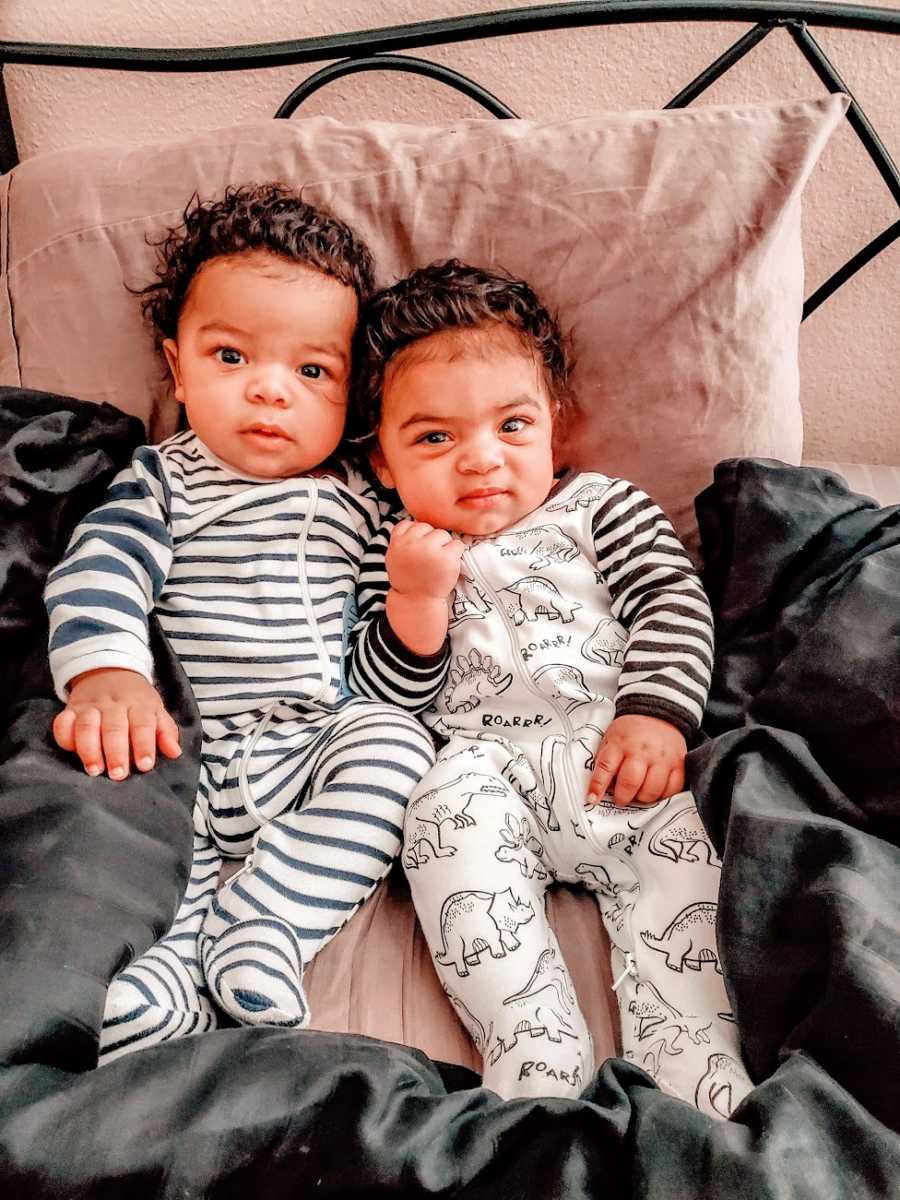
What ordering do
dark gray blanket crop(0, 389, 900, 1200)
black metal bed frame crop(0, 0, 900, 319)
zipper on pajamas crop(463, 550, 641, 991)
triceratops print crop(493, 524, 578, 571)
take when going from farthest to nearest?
black metal bed frame crop(0, 0, 900, 319) → triceratops print crop(493, 524, 578, 571) → zipper on pajamas crop(463, 550, 641, 991) → dark gray blanket crop(0, 389, 900, 1200)

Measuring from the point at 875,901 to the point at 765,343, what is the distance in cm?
67

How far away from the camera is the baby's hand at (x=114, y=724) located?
916 millimetres

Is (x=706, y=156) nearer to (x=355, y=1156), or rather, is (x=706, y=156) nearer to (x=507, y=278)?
(x=507, y=278)

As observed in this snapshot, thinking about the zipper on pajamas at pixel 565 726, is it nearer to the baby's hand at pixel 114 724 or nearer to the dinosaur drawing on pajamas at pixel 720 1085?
the dinosaur drawing on pajamas at pixel 720 1085

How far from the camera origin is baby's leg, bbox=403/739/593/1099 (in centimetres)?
81

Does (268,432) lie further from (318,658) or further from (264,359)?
(318,658)

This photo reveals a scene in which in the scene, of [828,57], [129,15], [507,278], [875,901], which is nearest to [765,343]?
[507,278]

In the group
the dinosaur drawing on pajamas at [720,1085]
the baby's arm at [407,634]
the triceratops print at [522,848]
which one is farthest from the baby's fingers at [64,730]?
the dinosaur drawing on pajamas at [720,1085]

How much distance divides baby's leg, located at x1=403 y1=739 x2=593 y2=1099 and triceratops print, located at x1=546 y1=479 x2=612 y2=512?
0.95ft

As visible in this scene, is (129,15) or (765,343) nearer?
(765,343)

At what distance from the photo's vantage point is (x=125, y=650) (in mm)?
977

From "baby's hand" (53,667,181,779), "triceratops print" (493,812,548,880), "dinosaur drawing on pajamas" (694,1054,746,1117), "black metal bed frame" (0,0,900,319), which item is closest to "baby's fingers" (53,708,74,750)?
"baby's hand" (53,667,181,779)

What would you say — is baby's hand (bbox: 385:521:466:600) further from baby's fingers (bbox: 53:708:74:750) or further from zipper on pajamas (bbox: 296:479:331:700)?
baby's fingers (bbox: 53:708:74:750)

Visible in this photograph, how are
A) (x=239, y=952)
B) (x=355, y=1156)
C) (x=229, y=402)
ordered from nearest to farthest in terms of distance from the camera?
(x=355, y=1156)
(x=239, y=952)
(x=229, y=402)
